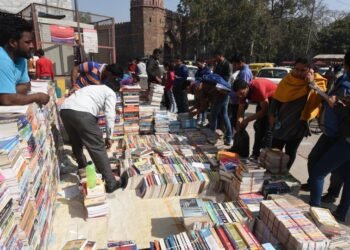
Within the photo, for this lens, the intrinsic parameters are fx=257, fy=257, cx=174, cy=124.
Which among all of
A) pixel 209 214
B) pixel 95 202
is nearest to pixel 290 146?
pixel 209 214

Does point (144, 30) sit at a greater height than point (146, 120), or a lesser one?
greater

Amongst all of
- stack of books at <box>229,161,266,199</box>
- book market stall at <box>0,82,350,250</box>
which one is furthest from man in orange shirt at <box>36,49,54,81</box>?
stack of books at <box>229,161,266,199</box>

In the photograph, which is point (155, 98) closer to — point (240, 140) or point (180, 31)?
point (240, 140)

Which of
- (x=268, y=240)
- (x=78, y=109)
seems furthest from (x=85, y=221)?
(x=268, y=240)

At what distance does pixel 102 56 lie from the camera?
35.7 feet

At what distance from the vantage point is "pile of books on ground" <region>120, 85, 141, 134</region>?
4738 millimetres

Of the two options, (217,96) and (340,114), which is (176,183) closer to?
(340,114)

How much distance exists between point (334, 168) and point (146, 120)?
338 centimetres

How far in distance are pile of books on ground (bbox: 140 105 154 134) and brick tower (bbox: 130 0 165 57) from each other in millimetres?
22767

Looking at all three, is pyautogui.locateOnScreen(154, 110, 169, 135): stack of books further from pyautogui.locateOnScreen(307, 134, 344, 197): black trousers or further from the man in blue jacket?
pyautogui.locateOnScreen(307, 134, 344, 197): black trousers

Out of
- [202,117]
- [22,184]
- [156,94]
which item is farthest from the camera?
[202,117]

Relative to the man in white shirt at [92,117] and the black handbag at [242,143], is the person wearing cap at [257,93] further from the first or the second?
the man in white shirt at [92,117]

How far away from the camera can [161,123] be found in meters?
5.06

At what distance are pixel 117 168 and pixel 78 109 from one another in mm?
1133
